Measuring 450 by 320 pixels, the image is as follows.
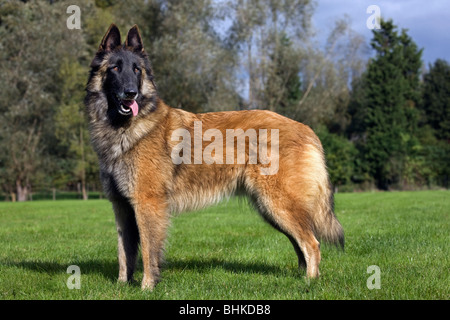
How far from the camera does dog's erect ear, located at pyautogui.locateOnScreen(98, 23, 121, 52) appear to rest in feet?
13.8

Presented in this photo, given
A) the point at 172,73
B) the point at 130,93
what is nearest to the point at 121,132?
the point at 130,93

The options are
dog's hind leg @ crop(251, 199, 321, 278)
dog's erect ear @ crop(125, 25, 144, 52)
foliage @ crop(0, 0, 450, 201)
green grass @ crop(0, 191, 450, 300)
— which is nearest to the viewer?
green grass @ crop(0, 191, 450, 300)

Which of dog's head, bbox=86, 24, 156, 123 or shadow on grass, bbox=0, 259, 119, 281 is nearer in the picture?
dog's head, bbox=86, 24, 156, 123

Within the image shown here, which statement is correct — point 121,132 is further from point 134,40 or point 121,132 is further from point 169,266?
point 169,266

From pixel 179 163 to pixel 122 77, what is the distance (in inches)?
38.6

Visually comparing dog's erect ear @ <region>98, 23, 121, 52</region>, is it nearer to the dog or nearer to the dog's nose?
the dog

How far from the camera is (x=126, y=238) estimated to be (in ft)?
14.1

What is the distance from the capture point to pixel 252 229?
7.86m

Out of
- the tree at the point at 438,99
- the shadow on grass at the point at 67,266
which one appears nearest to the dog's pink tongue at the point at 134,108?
the shadow on grass at the point at 67,266

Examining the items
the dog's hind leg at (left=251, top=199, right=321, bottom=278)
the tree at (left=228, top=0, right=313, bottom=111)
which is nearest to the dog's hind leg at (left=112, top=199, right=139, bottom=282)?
the dog's hind leg at (left=251, top=199, right=321, bottom=278)

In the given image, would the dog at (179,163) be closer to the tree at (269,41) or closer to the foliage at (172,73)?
the foliage at (172,73)
